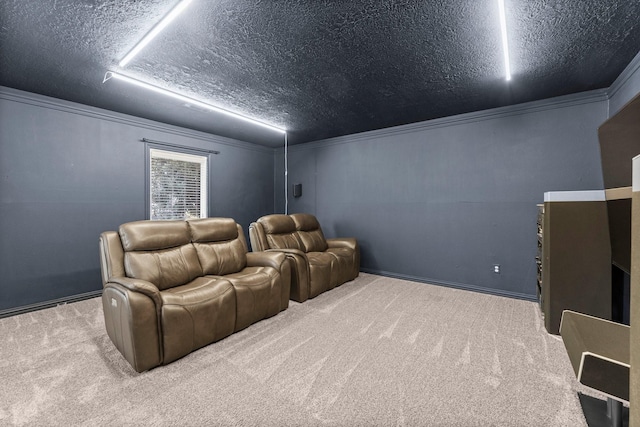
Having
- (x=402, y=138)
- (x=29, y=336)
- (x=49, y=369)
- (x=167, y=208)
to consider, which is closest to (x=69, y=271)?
(x=29, y=336)

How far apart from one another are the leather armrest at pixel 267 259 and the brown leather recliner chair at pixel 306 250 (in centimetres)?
28

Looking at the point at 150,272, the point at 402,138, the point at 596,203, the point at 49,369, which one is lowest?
the point at 49,369

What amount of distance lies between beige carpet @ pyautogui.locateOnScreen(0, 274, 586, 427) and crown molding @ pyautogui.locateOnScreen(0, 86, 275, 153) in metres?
2.42

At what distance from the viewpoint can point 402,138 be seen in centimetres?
450

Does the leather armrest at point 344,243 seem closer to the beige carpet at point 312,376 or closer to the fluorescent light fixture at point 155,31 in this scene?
the beige carpet at point 312,376

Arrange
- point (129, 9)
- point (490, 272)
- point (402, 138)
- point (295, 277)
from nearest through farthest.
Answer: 1. point (129, 9)
2. point (295, 277)
3. point (490, 272)
4. point (402, 138)

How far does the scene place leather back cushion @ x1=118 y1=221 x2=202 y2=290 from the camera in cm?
244

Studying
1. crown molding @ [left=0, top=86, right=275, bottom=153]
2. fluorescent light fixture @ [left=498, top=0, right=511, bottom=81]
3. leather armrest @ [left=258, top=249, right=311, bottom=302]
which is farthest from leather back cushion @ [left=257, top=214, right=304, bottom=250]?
fluorescent light fixture @ [left=498, top=0, right=511, bottom=81]

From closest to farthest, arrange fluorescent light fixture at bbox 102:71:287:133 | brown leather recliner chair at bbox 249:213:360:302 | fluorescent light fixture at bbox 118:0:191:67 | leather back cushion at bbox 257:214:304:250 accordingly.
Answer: fluorescent light fixture at bbox 118:0:191:67, fluorescent light fixture at bbox 102:71:287:133, brown leather recliner chair at bbox 249:213:360:302, leather back cushion at bbox 257:214:304:250

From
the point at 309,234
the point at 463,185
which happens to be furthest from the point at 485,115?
the point at 309,234

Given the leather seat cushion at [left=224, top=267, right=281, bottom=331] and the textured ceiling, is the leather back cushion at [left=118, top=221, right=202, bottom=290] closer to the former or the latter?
the leather seat cushion at [left=224, top=267, right=281, bottom=331]

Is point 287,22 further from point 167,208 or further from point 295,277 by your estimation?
point 167,208

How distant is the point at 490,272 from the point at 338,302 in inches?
84.0

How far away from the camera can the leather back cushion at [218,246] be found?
9.60 feet
